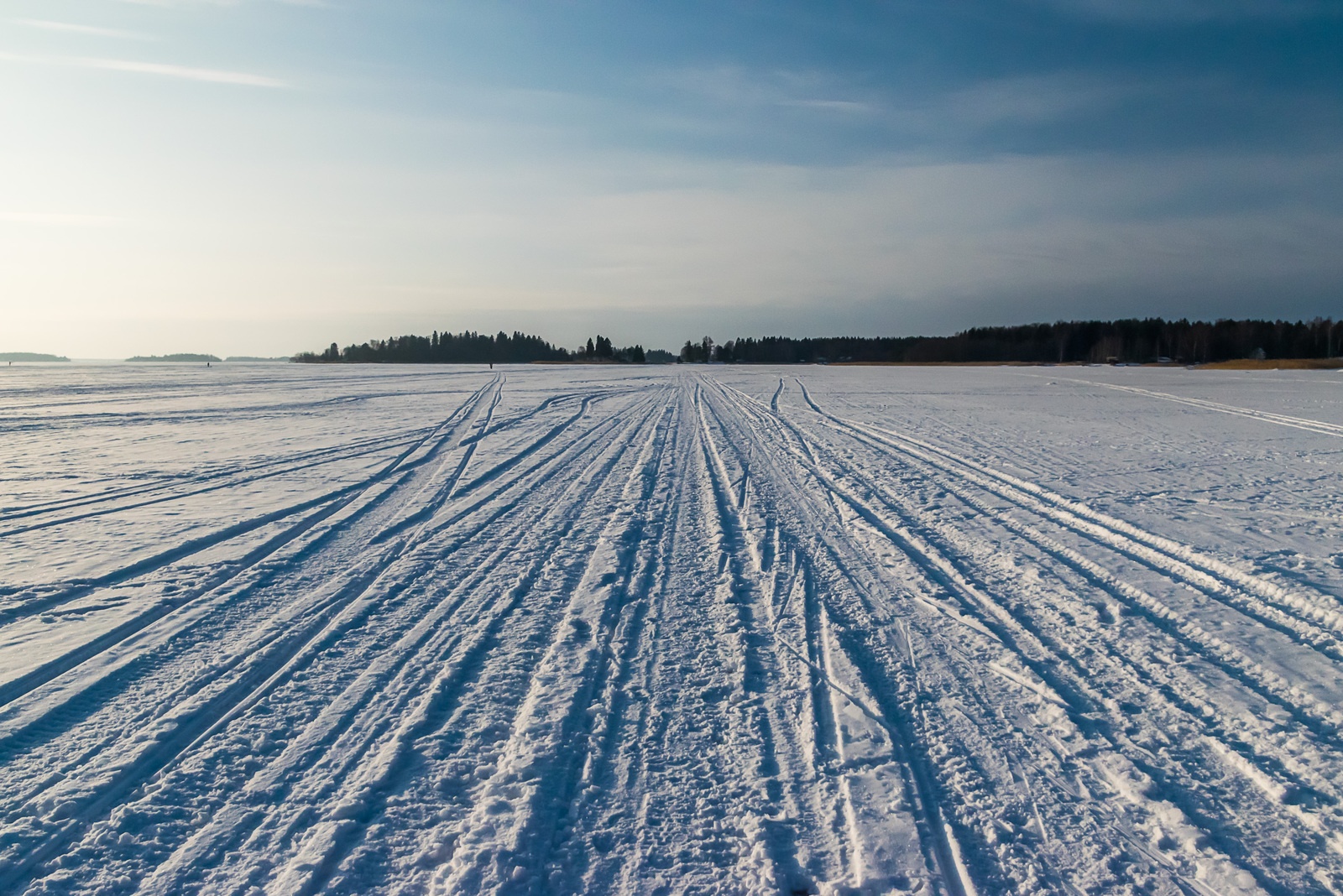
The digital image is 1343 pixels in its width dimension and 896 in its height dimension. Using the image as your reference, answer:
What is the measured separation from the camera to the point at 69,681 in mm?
4066

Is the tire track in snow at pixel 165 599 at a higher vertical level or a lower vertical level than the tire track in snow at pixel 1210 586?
higher

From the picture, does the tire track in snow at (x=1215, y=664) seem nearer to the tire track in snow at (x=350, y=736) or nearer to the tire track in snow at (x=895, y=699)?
the tire track in snow at (x=895, y=699)

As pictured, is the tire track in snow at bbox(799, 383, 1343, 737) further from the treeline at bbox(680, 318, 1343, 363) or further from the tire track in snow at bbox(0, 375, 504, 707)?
the treeline at bbox(680, 318, 1343, 363)

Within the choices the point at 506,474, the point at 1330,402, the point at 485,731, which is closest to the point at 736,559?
the point at 485,731

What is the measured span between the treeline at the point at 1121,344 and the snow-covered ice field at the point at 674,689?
338ft

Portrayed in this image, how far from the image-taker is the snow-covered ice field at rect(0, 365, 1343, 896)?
8.81ft

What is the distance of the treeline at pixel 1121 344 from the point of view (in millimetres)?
111062

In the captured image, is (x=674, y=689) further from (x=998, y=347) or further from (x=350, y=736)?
(x=998, y=347)

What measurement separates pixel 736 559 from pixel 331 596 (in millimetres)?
3241

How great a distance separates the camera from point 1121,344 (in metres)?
122

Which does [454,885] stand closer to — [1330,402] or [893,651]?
[893,651]

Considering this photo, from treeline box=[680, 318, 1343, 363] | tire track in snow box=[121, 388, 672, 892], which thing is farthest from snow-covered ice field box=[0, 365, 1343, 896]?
treeline box=[680, 318, 1343, 363]

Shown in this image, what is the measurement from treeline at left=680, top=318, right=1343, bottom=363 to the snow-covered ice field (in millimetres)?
103081

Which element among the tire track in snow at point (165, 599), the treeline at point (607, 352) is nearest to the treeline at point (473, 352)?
the treeline at point (607, 352)
